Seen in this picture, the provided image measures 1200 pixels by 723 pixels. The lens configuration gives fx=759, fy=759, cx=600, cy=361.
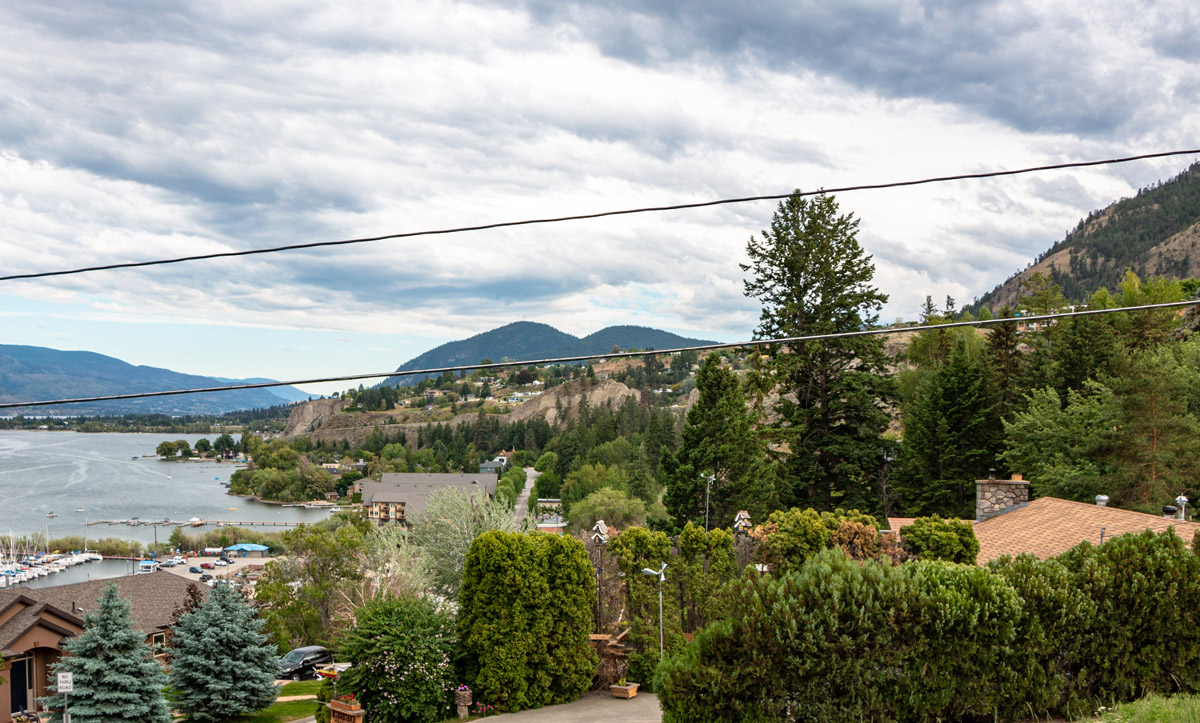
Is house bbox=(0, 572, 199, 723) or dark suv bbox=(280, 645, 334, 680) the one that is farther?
dark suv bbox=(280, 645, 334, 680)

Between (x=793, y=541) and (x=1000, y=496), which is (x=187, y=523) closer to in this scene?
(x=793, y=541)

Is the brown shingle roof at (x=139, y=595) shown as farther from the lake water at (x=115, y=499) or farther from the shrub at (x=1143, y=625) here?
the lake water at (x=115, y=499)

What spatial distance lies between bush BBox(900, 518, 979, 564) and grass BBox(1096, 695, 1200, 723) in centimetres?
661

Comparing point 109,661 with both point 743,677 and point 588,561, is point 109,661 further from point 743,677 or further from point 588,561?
point 743,677

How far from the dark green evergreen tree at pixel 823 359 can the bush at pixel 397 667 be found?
17.3 metres

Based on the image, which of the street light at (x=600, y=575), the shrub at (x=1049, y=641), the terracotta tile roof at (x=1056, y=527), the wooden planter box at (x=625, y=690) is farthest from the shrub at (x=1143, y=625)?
the street light at (x=600, y=575)

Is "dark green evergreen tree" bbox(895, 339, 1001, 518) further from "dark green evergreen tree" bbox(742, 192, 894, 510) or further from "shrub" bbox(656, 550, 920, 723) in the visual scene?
"shrub" bbox(656, 550, 920, 723)

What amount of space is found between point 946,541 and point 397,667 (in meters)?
11.4

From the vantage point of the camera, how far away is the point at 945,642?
966cm

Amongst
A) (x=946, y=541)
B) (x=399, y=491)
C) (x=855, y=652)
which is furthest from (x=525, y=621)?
(x=399, y=491)

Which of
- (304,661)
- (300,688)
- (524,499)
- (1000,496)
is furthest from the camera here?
(524,499)

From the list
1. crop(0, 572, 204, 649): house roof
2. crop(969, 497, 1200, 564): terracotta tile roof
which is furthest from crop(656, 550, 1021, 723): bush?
crop(0, 572, 204, 649): house roof

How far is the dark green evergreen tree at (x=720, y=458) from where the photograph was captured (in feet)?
98.4

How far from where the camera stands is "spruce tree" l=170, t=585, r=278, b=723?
19.8 m
